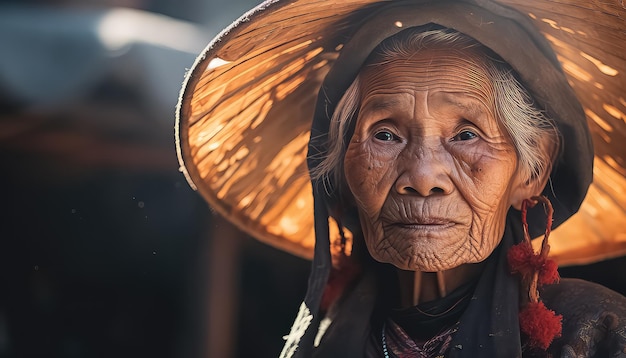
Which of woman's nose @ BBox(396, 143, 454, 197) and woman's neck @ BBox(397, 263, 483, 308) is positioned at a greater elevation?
woman's nose @ BBox(396, 143, 454, 197)

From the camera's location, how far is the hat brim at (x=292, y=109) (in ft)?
7.07

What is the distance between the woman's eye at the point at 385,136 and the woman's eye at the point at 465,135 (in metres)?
0.15

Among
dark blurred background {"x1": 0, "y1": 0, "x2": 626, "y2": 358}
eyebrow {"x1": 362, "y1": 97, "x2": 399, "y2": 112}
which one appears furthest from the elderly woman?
dark blurred background {"x1": 0, "y1": 0, "x2": 626, "y2": 358}

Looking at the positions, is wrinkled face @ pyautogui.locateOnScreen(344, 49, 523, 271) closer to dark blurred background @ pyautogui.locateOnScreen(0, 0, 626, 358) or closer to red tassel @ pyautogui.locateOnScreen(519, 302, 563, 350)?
red tassel @ pyautogui.locateOnScreen(519, 302, 563, 350)

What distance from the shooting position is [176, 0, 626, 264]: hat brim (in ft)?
7.07

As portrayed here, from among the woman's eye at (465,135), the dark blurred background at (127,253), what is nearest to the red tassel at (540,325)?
the woman's eye at (465,135)

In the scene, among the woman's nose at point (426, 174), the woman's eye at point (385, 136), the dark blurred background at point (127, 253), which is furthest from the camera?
the dark blurred background at point (127, 253)

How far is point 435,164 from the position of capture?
2045mm

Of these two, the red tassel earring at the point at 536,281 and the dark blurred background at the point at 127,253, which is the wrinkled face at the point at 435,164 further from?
the dark blurred background at the point at 127,253

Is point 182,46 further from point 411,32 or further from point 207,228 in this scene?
point 411,32

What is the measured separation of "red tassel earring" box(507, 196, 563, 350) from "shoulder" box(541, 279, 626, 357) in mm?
30

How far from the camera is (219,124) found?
2.57 metres

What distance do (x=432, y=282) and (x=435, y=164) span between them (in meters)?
0.35

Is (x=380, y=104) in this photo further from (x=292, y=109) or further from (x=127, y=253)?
(x=127, y=253)
